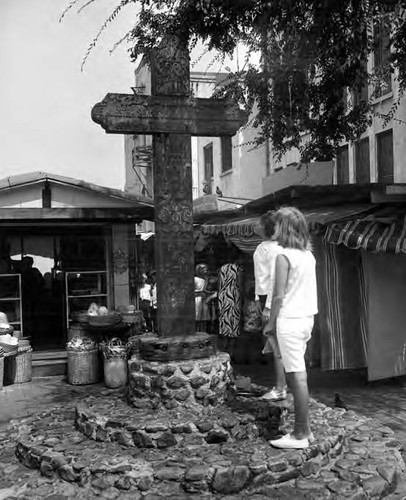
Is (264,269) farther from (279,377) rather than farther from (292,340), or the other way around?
(292,340)

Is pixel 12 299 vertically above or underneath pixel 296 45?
underneath

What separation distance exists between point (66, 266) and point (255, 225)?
11.4 ft

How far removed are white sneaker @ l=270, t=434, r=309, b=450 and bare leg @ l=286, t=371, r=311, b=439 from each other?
3 centimetres

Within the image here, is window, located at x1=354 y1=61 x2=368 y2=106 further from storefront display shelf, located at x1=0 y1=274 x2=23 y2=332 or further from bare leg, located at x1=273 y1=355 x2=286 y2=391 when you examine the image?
storefront display shelf, located at x1=0 y1=274 x2=23 y2=332

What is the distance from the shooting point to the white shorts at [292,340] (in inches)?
174

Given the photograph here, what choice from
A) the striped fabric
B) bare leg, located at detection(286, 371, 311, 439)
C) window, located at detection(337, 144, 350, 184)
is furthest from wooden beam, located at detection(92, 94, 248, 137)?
window, located at detection(337, 144, 350, 184)

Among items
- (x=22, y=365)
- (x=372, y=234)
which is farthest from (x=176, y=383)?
(x=22, y=365)

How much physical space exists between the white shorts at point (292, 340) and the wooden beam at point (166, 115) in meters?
2.17

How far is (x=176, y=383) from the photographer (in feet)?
17.3

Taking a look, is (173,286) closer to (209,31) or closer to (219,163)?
(209,31)

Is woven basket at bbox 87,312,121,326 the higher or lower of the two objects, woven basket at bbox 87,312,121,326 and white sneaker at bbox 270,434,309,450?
the higher

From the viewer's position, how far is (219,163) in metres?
22.3

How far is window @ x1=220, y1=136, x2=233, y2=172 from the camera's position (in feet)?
70.5

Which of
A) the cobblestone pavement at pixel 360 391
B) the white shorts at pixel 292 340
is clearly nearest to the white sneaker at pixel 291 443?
the white shorts at pixel 292 340
